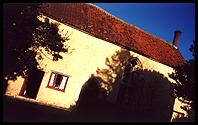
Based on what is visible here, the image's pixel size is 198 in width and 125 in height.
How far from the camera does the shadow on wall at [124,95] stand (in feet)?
66.5

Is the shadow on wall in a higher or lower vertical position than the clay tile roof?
lower

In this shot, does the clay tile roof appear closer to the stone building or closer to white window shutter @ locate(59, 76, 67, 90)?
the stone building

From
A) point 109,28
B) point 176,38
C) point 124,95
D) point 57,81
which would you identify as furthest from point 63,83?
point 176,38

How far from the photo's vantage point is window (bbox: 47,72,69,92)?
66.9 feet

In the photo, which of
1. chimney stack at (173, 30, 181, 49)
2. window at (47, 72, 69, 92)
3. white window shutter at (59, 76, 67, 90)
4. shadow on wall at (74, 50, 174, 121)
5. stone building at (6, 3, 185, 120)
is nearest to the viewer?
stone building at (6, 3, 185, 120)

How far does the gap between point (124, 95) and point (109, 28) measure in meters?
6.69

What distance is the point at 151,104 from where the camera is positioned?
2522cm

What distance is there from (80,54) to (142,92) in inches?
305

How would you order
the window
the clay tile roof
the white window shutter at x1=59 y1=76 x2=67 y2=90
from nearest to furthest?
the window < the white window shutter at x1=59 y1=76 x2=67 y2=90 < the clay tile roof

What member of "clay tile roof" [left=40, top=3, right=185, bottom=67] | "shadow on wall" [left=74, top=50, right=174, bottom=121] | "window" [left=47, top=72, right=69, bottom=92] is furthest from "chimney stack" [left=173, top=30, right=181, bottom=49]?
"window" [left=47, top=72, right=69, bottom=92]

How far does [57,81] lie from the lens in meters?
20.7

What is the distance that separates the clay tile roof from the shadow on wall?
171 cm

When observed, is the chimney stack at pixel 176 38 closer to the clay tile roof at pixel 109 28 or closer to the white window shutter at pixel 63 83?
the clay tile roof at pixel 109 28

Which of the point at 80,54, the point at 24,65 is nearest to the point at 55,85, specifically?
the point at 80,54
